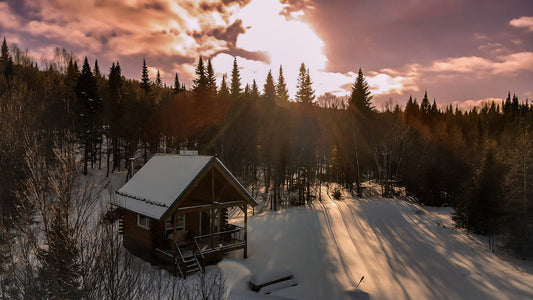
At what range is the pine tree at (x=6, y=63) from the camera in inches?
1672

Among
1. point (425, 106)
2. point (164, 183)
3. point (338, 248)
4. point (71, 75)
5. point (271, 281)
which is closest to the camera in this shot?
point (271, 281)

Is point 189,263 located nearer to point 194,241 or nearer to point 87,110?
point 194,241

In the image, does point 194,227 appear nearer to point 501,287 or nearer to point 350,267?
point 350,267

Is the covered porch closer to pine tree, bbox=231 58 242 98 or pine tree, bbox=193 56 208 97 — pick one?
pine tree, bbox=193 56 208 97

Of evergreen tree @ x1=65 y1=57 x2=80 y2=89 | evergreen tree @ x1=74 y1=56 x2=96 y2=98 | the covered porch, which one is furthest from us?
evergreen tree @ x1=65 y1=57 x2=80 y2=89

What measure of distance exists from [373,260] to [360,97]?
100ft

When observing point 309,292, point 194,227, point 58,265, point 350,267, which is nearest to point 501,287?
point 350,267

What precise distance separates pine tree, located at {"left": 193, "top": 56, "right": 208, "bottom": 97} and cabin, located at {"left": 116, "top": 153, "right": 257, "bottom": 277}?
20472 millimetres

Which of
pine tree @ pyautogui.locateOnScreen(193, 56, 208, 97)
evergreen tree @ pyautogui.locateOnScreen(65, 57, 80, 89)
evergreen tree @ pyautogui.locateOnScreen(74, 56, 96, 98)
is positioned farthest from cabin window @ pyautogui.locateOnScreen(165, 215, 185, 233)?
evergreen tree @ pyautogui.locateOnScreen(65, 57, 80, 89)

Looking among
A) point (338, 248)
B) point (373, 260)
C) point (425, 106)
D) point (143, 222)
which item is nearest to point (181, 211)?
point (143, 222)

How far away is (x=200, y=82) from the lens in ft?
130

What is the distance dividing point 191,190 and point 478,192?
2556 centimetres

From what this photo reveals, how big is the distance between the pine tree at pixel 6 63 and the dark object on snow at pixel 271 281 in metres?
45.8

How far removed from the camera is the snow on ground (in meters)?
15.7
